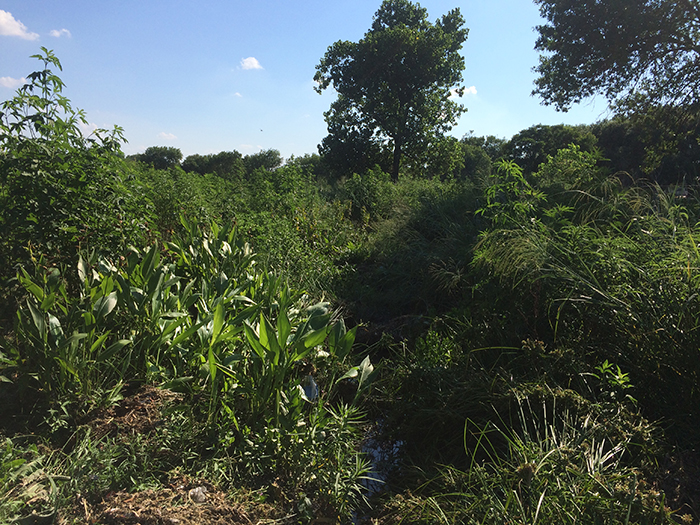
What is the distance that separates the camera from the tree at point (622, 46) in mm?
7715

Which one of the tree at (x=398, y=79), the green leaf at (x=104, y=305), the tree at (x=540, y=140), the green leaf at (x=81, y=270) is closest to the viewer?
the green leaf at (x=104, y=305)

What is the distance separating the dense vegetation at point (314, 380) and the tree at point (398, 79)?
630 inches

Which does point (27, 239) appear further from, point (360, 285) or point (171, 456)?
point (360, 285)

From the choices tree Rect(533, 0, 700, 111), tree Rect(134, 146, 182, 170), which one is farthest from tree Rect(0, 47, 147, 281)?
tree Rect(134, 146, 182, 170)

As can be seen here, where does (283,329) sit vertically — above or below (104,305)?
below

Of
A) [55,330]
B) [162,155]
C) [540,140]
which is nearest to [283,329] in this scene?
[55,330]

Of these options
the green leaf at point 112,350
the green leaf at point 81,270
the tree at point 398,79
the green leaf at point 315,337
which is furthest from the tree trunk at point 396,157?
the green leaf at point 112,350

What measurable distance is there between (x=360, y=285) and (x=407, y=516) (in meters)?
2.92

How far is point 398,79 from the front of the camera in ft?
59.8

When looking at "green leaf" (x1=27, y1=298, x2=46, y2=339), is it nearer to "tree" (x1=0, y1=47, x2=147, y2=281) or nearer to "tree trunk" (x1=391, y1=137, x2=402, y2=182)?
"tree" (x1=0, y1=47, x2=147, y2=281)

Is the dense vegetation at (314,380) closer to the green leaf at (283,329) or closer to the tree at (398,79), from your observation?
the green leaf at (283,329)

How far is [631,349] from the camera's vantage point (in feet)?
7.13

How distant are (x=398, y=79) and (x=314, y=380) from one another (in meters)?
18.1

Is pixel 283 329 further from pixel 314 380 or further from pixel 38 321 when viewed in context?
pixel 38 321
